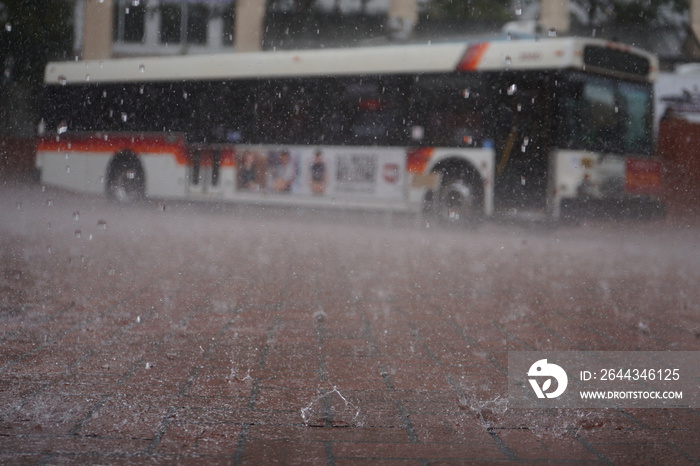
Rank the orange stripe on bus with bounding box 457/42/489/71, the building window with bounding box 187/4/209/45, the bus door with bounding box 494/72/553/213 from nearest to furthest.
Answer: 1. the bus door with bounding box 494/72/553/213
2. the orange stripe on bus with bounding box 457/42/489/71
3. the building window with bounding box 187/4/209/45

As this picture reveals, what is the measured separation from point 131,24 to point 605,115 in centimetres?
1735

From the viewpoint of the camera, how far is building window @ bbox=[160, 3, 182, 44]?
81.6 feet

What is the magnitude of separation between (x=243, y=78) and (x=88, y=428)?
14.5 meters

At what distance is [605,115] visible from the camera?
13.7m

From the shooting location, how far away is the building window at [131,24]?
27078 millimetres

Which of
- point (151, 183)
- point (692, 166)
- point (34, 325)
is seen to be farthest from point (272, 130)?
point (34, 325)

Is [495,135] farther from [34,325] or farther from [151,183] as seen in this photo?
[34,325]

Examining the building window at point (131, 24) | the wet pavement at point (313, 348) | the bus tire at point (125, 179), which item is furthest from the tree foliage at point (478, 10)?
the wet pavement at point (313, 348)

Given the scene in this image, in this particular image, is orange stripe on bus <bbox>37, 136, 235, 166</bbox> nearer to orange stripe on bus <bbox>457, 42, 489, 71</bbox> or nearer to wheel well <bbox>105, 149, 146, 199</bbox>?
wheel well <bbox>105, 149, 146, 199</bbox>

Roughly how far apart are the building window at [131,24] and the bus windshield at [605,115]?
16.7 m

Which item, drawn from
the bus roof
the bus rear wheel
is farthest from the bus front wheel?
the bus rear wheel

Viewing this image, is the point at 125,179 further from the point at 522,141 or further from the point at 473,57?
the point at 522,141

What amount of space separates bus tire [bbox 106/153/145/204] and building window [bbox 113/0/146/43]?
9.72 metres

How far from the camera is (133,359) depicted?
405cm
